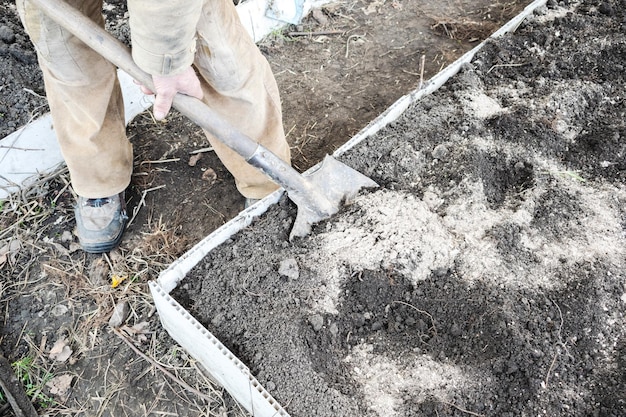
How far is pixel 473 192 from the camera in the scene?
2.41m

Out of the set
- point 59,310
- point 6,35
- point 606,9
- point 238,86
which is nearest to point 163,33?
point 238,86

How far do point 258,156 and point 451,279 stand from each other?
0.86 meters

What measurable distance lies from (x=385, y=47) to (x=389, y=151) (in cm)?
127

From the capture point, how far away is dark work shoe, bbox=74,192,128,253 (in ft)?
8.41

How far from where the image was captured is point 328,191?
2.42 m

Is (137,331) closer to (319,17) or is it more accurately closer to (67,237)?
(67,237)

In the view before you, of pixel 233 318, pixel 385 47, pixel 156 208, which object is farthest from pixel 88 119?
pixel 385 47

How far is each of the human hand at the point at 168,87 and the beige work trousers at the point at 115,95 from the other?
188 mm

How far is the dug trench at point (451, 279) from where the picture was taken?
1917 millimetres

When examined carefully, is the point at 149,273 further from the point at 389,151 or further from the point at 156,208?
the point at 389,151

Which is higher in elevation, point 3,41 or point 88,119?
point 88,119

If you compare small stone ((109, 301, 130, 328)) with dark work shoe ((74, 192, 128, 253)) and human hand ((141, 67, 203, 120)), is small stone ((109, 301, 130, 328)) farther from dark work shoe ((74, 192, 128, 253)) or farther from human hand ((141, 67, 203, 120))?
human hand ((141, 67, 203, 120))

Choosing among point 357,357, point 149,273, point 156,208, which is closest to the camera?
point 357,357

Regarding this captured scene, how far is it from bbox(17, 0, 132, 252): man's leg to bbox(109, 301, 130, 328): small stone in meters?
0.33
